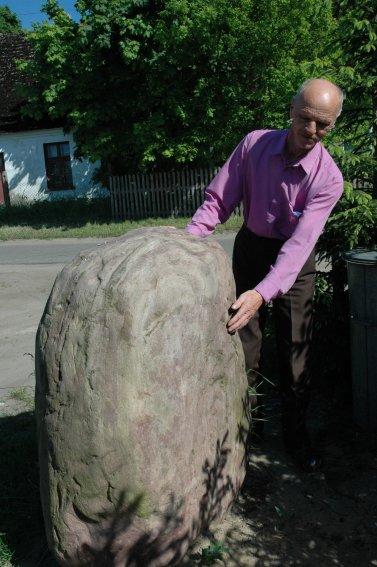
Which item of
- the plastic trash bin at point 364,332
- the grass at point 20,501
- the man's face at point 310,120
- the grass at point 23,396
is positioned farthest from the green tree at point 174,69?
the grass at point 20,501

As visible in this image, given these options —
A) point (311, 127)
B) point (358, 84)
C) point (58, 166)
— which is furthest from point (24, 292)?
point (58, 166)

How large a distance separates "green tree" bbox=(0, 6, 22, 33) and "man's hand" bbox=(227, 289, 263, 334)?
40692 millimetres

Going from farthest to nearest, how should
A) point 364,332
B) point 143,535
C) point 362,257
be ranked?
point 364,332
point 362,257
point 143,535

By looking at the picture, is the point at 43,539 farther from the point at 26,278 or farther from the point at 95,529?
the point at 26,278

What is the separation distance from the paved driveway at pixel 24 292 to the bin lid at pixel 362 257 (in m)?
1.47

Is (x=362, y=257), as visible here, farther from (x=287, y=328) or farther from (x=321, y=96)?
(x=321, y=96)

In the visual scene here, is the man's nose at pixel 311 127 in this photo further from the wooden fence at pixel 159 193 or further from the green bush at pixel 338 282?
the wooden fence at pixel 159 193

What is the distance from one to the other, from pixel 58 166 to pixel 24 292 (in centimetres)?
1517

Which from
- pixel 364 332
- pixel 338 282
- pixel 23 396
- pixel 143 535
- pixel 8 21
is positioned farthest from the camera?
pixel 8 21

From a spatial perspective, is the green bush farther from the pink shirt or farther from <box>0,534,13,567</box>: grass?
<box>0,534,13,567</box>: grass

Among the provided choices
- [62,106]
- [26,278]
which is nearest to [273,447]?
[26,278]

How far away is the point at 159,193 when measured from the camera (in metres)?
17.1

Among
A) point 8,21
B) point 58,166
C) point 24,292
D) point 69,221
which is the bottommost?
point 69,221

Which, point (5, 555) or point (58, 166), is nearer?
point (5, 555)
